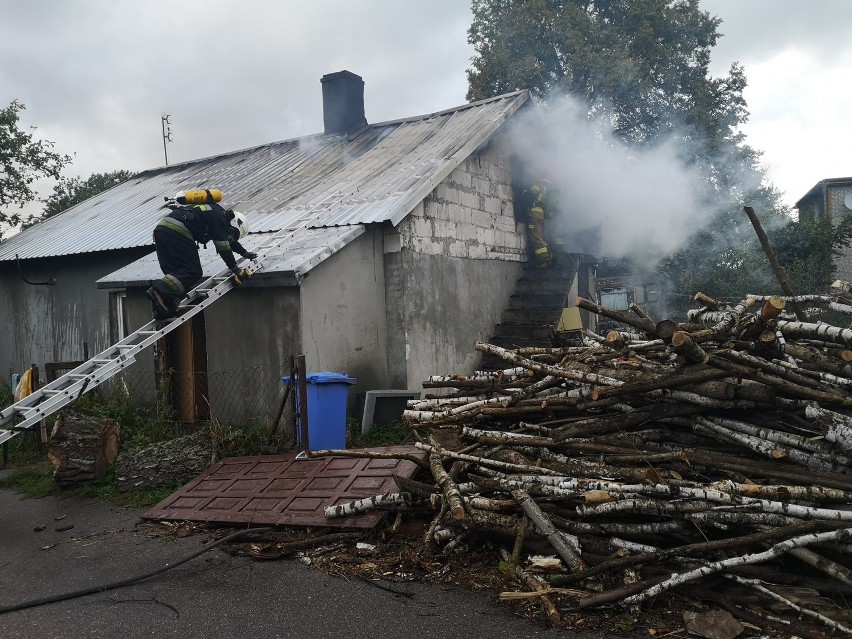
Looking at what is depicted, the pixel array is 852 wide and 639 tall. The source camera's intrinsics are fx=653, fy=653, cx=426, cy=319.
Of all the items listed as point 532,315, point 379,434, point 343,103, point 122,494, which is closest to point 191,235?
point 122,494

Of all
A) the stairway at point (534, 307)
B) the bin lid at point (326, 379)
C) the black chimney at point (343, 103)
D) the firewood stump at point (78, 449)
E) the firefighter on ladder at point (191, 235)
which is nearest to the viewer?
the firewood stump at point (78, 449)

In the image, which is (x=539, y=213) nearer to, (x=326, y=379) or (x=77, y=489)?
(x=326, y=379)

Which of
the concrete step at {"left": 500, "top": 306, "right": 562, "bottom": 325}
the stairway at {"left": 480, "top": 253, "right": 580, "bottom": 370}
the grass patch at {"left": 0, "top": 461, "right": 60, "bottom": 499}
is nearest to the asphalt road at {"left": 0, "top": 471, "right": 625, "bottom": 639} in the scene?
the grass patch at {"left": 0, "top": 461, "right": 60, "bottom": 499}

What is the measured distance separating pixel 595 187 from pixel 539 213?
85.5 inches

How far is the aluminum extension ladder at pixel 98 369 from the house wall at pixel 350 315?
3.02ft

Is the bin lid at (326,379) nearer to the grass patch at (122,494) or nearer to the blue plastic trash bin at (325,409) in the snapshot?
the blue plastic trash bin at (325,409)

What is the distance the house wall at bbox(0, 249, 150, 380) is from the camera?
1305 cm

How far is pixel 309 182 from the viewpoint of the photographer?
12.8 m

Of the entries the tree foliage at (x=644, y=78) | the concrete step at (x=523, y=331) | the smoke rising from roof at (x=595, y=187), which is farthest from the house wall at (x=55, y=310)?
the tree foliage at (x=644, y=78)

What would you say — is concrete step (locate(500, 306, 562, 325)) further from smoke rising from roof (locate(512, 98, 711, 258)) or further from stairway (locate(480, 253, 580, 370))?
smoke rising from roof (locate(512, 98, 711, 258))

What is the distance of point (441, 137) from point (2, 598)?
1037cm

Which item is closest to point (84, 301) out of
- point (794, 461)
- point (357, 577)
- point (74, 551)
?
point (74, 551)

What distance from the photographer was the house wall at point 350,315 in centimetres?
891

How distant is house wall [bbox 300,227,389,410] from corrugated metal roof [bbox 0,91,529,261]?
2.08ft
